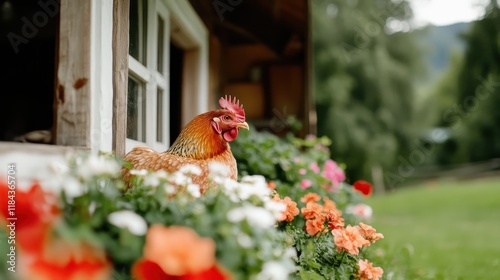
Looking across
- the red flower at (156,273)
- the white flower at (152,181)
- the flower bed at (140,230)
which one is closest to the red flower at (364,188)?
the flower bed at (140,230)

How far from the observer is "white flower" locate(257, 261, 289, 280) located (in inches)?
64.7

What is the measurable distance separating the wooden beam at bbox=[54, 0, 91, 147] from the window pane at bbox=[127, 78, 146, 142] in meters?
0.71

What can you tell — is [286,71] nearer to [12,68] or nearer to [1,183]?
[12,68]

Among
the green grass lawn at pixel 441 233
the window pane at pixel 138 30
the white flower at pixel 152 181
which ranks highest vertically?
the window pane at pixel 138 30

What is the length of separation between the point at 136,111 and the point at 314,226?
1.36 meters

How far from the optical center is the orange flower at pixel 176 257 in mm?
1571

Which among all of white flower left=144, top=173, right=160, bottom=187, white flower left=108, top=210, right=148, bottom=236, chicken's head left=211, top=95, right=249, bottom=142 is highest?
chicken's head left=211, top=95, right=249, bottom=142

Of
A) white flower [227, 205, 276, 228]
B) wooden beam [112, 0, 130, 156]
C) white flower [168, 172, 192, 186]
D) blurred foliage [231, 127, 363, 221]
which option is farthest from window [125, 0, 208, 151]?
white flower [227, 205, 276, 228]

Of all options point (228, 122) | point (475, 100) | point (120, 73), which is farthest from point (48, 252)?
point (475, 100)

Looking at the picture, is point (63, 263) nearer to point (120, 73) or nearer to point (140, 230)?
point (140, 230)

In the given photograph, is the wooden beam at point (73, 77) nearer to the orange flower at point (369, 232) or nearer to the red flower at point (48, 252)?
the red flower at point (48, 252)

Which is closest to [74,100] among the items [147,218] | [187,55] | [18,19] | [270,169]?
[147,218]

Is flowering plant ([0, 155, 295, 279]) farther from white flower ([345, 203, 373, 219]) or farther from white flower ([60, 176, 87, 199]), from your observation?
white flower ([345, 203, 373, 219])

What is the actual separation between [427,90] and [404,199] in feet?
44.2
